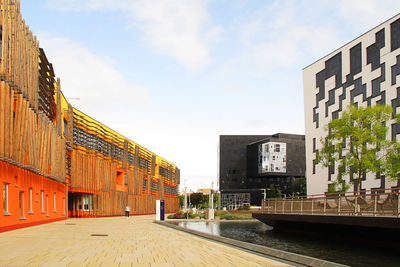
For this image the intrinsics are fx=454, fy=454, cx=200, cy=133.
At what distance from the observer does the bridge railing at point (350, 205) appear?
63.2 feet

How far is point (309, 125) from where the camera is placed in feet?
200

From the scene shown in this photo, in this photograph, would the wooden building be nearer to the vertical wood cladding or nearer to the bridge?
the vertical wood cladding

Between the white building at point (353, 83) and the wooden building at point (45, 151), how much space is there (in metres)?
24.8

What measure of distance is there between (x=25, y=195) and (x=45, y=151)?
410 centimetres

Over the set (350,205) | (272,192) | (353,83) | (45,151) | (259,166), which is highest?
(353,83)

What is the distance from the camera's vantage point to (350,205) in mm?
22781

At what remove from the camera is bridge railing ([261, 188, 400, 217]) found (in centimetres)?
1927

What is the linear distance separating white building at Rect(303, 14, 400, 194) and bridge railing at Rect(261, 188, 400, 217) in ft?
34.6

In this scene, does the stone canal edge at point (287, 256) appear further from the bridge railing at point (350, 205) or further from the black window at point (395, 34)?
the black window at point (395, 34)

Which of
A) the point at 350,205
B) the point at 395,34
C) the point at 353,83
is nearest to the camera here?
the point at 350,205

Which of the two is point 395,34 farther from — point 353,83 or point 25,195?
point 25,195

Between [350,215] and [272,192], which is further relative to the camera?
[272,192]

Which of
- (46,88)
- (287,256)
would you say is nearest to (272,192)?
(46,88)

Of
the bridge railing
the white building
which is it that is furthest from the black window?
the bridge railing
